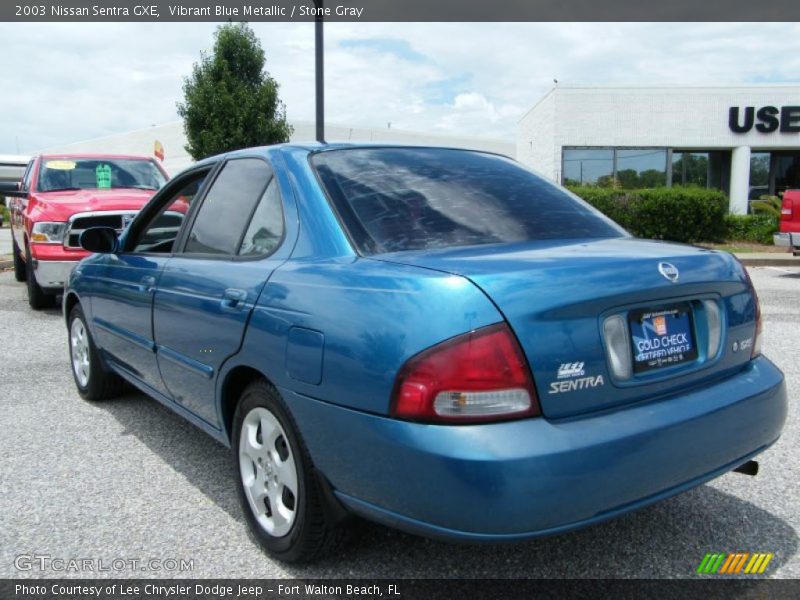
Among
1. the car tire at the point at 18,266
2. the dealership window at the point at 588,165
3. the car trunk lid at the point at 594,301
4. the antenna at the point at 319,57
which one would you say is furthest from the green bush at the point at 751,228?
the car trunk lid at the point at 594,301

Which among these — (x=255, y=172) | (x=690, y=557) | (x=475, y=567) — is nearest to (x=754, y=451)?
(x=690, y=557)

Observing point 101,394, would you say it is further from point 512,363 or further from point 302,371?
point 512,363

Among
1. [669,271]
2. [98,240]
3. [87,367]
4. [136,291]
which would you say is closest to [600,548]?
[669,271]

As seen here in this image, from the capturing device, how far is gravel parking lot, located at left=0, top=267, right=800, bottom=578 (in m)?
2.64

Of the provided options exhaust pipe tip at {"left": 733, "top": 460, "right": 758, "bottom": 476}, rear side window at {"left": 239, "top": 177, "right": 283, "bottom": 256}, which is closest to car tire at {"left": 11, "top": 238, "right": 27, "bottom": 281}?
rear side window at {"left": 239, "top": 177, "right": 283, "bottom": 256}

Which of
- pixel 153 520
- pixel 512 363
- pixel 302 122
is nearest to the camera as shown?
pixel 512 363

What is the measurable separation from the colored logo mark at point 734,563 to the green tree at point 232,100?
66.7 ft

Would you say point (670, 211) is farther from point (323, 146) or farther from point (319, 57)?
point (323, 146)

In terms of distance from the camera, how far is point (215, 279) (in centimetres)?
293

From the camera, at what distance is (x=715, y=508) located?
10.3 feet

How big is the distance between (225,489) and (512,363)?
6.42ft

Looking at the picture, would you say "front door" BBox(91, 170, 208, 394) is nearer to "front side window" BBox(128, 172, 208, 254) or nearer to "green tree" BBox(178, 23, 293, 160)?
"front side window" BBox(128, 172, 208, 254)

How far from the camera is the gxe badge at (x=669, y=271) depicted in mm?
2334

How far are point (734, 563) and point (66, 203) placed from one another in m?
7.94
